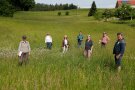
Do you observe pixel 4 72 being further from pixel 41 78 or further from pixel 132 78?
pixel 132 78

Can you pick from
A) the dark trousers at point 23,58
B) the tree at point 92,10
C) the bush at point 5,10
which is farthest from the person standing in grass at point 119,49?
the tree at point 92,10

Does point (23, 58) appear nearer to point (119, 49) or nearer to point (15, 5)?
point (119, 49)

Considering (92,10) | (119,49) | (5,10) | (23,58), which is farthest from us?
(92,10)

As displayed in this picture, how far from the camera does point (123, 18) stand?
102 metres

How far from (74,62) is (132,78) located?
4.09 meters

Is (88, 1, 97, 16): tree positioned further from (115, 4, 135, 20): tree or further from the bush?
the bush

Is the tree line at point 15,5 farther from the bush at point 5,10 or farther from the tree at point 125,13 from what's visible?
the tree at point 125,13

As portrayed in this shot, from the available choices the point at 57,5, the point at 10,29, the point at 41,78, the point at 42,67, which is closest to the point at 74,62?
the point at 42,67

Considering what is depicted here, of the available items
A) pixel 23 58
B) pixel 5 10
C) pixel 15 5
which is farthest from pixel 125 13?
pixel 23 58

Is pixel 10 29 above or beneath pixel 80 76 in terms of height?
beneath

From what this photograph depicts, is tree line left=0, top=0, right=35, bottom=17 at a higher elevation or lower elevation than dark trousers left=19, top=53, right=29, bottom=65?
lower

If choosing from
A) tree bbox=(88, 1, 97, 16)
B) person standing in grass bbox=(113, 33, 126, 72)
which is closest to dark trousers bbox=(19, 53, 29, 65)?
person standing in grass bbox=(113, 33, 126, 72)

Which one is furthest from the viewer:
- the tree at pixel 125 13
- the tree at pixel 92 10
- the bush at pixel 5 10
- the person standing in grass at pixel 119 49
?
the tree at pixel 92 10

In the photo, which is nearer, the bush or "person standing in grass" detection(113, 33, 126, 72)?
"person standing in grass" detection(113, 33, 126, 72)
